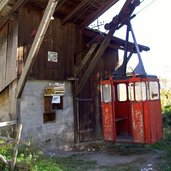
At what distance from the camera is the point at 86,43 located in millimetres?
12461

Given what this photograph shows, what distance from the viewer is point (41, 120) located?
1045cm

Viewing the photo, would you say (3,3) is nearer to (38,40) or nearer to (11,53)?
(38,40)

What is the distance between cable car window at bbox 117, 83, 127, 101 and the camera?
11.4 metres

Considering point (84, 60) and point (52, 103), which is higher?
point (84, 60)

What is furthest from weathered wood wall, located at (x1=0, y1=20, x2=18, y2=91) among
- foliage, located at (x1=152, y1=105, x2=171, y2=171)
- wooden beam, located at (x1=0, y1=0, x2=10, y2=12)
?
foliage, located at (x1=152, y1=105, x2=171, y2=171)

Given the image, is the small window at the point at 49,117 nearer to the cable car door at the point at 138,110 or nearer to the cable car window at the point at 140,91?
the cable car door at the point at 138,110

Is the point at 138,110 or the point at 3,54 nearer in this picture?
the point at 138,110

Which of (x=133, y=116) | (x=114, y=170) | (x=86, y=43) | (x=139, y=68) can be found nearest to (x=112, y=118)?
(x=133, y=116)

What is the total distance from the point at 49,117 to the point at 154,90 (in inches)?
146

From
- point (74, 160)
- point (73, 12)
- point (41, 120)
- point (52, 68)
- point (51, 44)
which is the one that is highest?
point (73, 12)

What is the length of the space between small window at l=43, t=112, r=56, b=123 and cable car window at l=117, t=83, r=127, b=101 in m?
2.52

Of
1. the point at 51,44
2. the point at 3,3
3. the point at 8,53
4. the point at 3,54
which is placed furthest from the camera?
the point at 51,44

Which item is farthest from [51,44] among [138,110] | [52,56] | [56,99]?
[138,110]

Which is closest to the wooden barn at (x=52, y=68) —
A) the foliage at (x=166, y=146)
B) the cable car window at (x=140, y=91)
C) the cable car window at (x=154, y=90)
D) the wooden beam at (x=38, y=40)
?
the wooden beam at (x=38, y=40)
